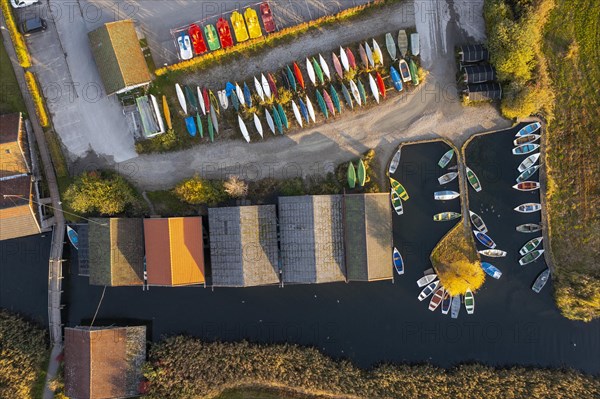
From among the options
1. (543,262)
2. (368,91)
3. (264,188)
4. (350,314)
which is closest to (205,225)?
(264,188)

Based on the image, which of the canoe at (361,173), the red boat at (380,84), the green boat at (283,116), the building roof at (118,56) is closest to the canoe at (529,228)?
the canoe at (361,173)

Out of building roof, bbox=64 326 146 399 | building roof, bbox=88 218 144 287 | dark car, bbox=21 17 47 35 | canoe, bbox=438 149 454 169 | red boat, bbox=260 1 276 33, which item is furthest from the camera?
canoe, bbox=438 149 454 169

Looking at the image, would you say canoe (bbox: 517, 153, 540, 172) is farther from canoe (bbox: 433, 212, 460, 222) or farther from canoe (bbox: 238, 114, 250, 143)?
→ canoe (bbox: 238, 114, 250, 143)

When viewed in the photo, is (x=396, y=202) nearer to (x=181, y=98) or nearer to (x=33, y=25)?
(x=181, y=98)

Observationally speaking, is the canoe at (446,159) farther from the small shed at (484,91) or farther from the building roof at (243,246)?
the building roof at (243,246)

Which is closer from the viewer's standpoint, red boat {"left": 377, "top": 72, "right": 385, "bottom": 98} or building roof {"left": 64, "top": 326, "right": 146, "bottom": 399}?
building roof {"left": 64, "top": 326, "right": 146, "bottom": 399}

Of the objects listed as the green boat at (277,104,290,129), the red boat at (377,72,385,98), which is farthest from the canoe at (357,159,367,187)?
the green boat at (277,104,290,129)
